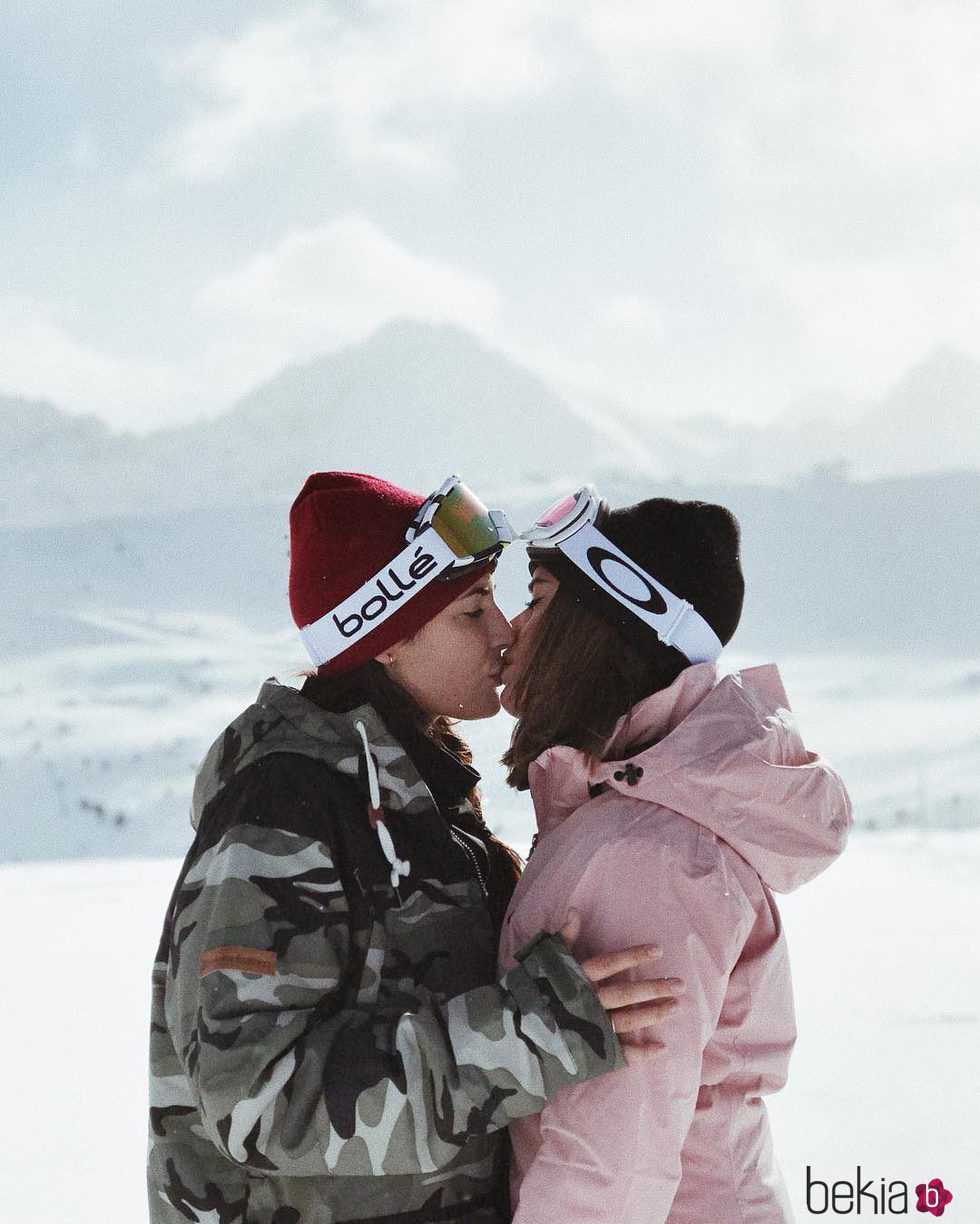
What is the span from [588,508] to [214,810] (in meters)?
0.61

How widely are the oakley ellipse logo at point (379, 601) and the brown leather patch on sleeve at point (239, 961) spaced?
1.48 ft

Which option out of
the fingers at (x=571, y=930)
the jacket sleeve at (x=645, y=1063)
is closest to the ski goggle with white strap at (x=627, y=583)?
the jacket sleeve at (x=645, y=1063)

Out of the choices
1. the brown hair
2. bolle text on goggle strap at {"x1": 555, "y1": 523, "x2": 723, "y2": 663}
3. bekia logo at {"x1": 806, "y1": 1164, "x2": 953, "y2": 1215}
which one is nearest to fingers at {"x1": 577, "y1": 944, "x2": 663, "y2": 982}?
the brown hair

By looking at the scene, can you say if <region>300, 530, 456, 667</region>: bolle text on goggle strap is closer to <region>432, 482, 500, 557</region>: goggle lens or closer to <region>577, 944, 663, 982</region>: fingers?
<region>432, 482, 500, 557</region>: goggle lens

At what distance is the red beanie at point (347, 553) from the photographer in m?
1.67

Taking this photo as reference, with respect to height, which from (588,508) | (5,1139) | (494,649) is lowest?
(5,1139)

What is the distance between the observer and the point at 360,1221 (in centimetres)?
142

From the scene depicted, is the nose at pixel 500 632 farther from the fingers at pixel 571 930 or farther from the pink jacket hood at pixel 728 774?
the fingers at pixel 571 930

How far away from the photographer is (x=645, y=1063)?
4.58 feet

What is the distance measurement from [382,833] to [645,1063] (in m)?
0.38

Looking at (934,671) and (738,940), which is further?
(934,671)

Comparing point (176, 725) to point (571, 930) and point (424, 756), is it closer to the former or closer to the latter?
point (424, 756)

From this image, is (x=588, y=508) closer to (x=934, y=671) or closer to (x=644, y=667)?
(x=644, y=667)

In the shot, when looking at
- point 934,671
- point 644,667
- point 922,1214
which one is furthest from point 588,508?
point 934,671
